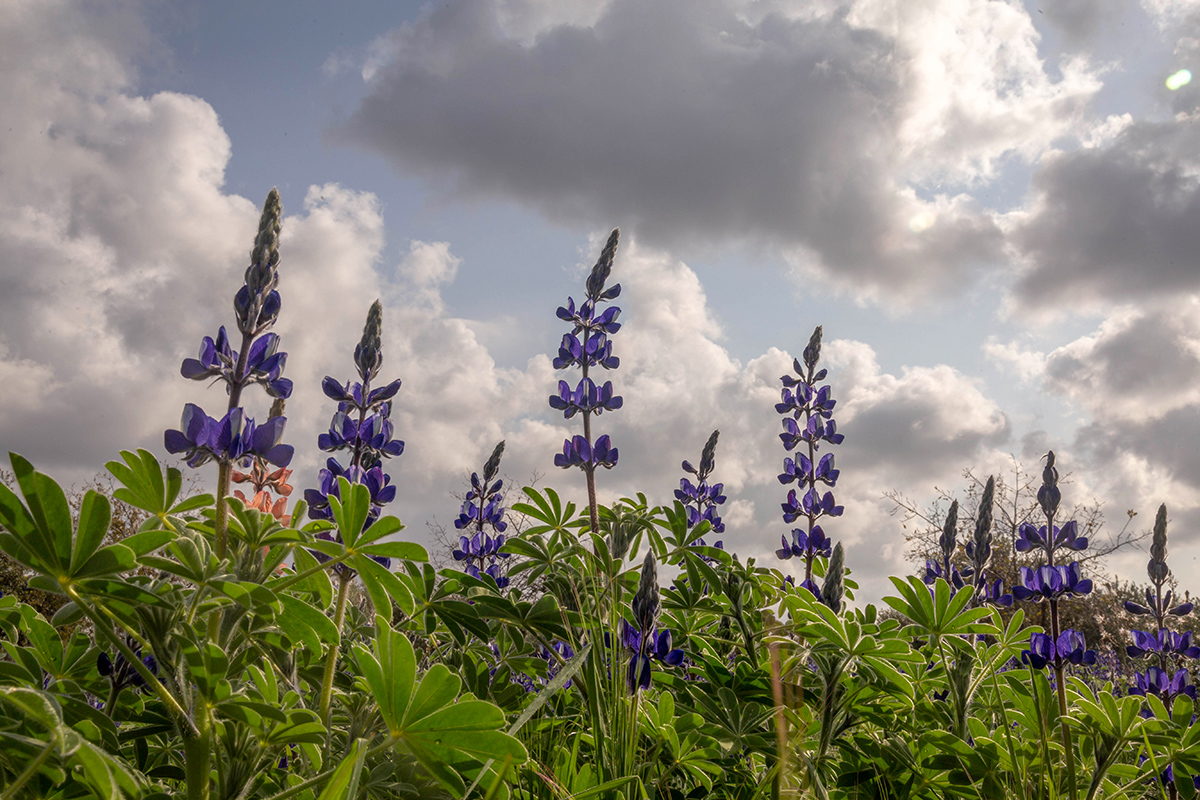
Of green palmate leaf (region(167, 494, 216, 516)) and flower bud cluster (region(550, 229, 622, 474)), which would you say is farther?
flower bud cluster (region(550, 229, 622, 474))

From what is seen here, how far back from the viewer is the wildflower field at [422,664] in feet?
4.62

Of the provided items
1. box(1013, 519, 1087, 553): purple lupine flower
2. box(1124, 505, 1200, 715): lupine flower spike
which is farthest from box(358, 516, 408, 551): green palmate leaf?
box(1124, 505, 1200, 715): lupine flower spike

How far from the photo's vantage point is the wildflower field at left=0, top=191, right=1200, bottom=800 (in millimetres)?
1409

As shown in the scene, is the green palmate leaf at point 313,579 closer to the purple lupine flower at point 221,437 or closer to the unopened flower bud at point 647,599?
the purple lupine flower at point 221,437

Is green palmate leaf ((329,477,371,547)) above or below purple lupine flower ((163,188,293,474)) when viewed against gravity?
below

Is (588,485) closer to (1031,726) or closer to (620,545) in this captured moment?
(620,545)

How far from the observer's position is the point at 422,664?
3967mm

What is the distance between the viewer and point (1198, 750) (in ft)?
8.55

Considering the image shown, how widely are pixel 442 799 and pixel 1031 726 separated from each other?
229cm

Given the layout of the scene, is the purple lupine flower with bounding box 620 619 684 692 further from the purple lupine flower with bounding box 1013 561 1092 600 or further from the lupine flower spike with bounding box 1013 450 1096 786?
the purple lupine flower with bounding box 1013 561 1092 600

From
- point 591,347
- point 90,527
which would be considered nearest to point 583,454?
point 591,347

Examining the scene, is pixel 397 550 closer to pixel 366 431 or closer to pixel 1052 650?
pixel 366 431

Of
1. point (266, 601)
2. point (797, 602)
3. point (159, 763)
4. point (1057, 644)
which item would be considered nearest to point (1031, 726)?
point (1057, 644)

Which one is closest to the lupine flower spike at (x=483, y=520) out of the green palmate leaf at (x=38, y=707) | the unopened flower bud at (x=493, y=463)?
the unopened flower bud at (x=493, y=463)
